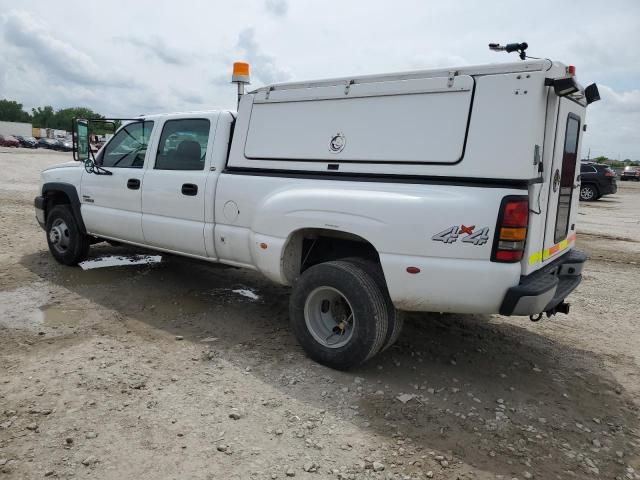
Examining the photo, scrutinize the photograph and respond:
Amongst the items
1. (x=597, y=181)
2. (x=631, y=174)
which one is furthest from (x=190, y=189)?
(x=631, y=174)

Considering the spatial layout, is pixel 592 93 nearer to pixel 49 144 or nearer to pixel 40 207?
pixel 40 207

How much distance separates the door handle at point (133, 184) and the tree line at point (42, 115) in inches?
4565

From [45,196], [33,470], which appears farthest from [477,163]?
[45,196]

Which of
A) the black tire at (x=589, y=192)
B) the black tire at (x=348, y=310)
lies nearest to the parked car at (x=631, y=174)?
the black tire at (x=589, y=192)

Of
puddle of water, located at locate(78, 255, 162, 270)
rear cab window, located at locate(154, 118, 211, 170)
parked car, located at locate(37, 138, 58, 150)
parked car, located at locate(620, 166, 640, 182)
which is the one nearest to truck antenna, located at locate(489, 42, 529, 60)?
rear cab window, located at locate(154, 118, 211, 170)

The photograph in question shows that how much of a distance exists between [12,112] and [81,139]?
411 ft

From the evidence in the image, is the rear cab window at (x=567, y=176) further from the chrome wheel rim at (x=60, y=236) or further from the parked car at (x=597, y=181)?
the parked car at (x=597, y=181)

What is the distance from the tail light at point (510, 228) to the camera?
305cm

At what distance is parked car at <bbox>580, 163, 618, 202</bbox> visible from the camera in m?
18.5

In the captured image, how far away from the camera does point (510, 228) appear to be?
3.05 metres

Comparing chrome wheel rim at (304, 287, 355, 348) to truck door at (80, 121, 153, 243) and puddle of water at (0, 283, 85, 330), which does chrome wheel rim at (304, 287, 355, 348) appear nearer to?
puddle of water at (0, 283, 85, 330)

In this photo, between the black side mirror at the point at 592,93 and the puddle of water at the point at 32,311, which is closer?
the black side mirror at the point at 592,93

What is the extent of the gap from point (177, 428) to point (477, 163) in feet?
8.17

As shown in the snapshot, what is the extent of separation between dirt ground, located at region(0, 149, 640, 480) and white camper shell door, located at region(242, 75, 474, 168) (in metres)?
1.63
